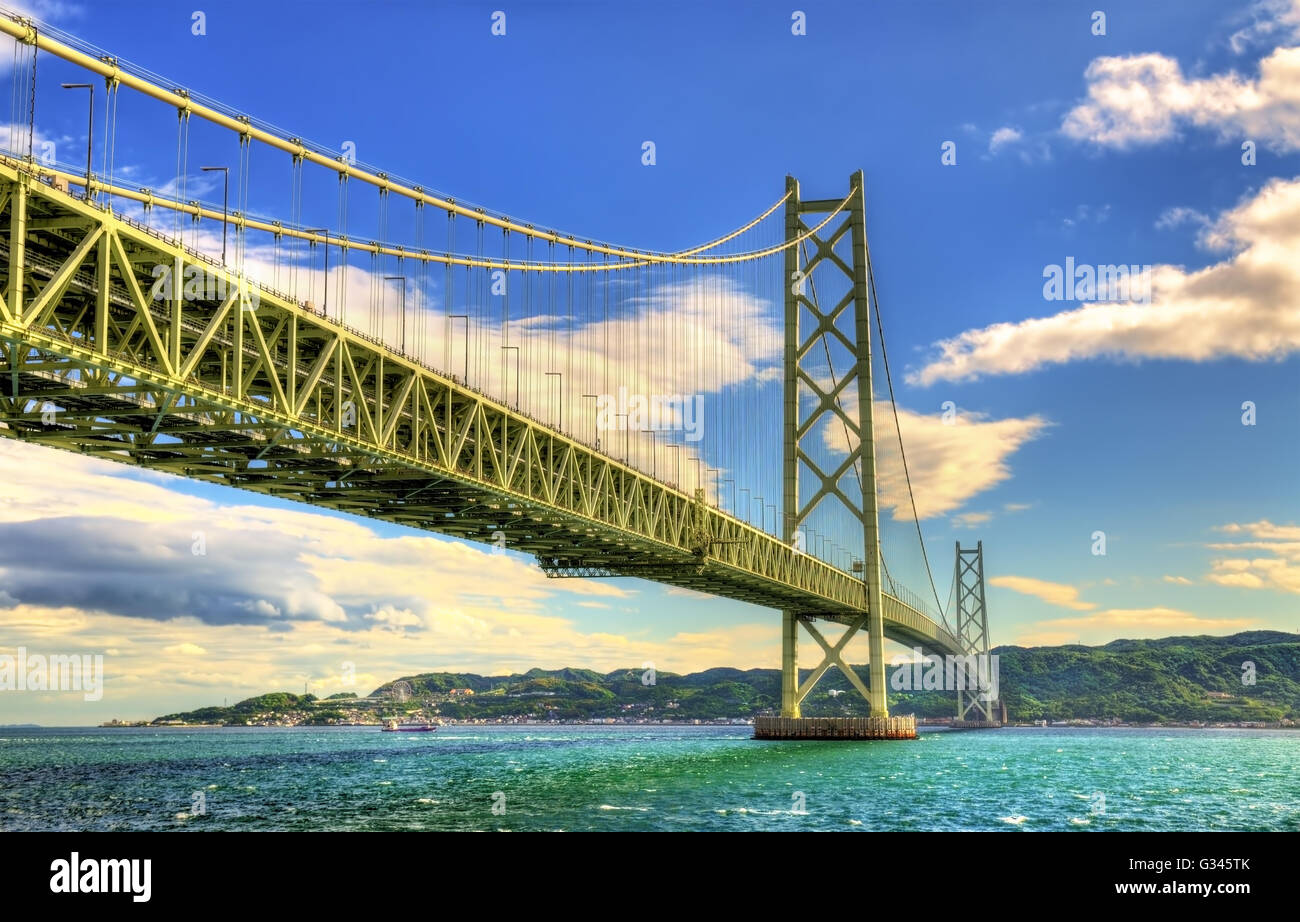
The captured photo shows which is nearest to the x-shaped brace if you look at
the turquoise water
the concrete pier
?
the concrete pier

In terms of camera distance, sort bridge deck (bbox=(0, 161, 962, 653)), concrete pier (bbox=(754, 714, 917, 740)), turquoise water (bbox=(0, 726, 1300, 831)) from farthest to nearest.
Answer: concrete pier (bbox=(754, 714, 917, 740)) → turquoise water (bbox=(0, 726, 1300, 831)) → bridge deck (bbox=(0, 161, 962, 653))

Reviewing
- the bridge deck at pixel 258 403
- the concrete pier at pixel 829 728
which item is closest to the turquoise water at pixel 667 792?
the concrete pier at pixel 829 728

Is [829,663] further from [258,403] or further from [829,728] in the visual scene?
[258,403]

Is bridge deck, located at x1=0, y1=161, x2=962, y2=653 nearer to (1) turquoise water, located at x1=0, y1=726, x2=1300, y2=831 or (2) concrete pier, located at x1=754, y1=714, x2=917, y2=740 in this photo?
(1) turquoise water, located at x1=0, y1=726, x2=1300, y2=831

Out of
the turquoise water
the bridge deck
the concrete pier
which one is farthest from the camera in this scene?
the concrete pier

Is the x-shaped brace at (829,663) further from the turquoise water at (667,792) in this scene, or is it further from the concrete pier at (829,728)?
the turquoise water at (667,792)
